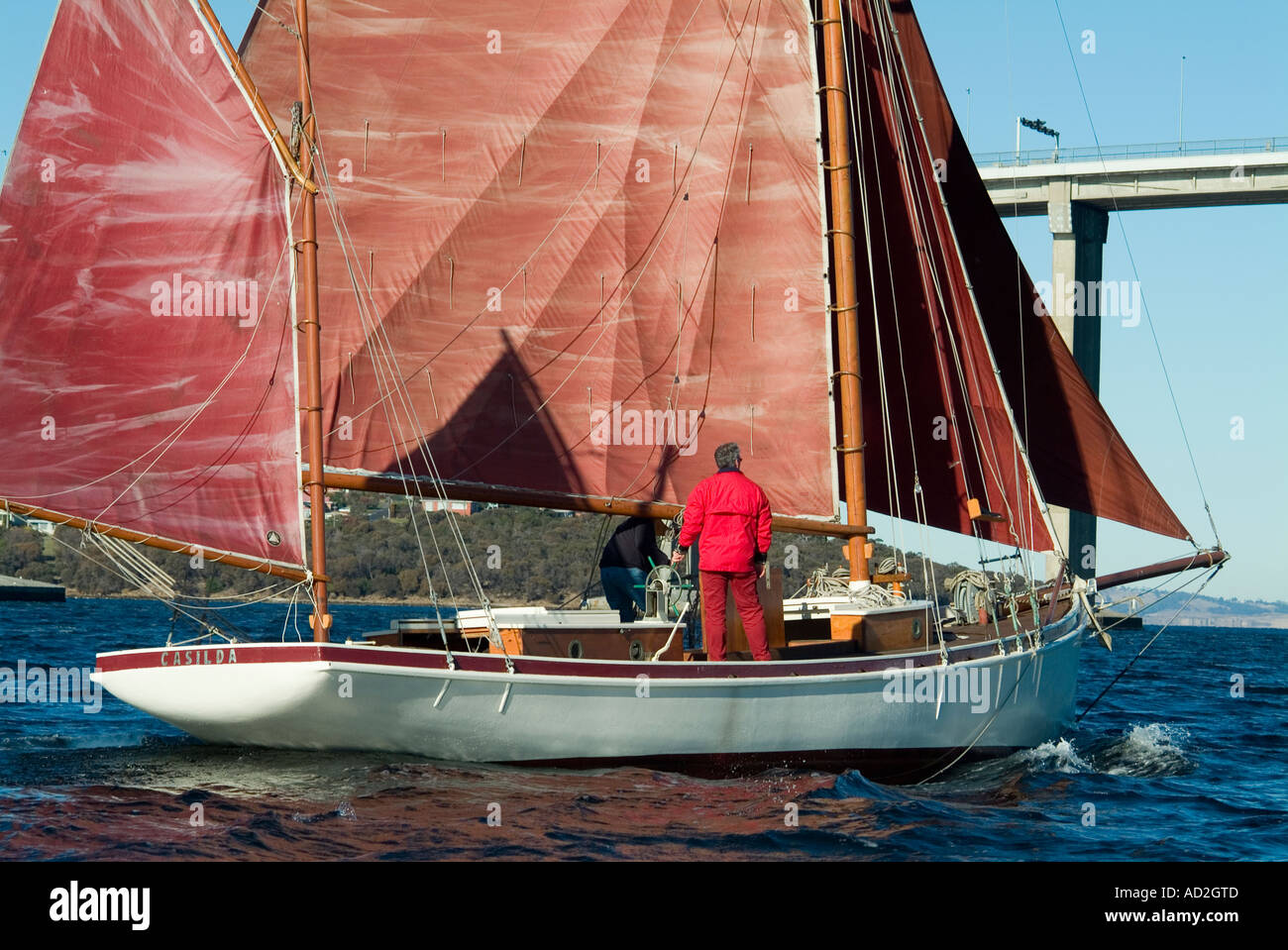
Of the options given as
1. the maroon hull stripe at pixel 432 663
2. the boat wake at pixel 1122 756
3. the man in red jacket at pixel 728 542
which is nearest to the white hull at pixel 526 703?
the maroon hull stripe at pixel 432 663

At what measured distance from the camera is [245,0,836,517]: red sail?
64.5 ft

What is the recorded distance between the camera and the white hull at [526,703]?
1459 centimetres

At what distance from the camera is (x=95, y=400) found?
51.6 ft

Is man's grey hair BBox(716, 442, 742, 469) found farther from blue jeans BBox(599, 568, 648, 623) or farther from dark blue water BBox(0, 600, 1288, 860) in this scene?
dark blue water BBox(0, 600, 1288, 860)

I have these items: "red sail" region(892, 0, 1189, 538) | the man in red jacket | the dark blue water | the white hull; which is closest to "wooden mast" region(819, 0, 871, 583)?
the white hull

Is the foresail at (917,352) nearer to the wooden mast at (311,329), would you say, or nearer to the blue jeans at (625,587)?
the blue jeans at (625,587)

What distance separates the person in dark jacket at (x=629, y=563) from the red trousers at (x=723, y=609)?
8.06ft

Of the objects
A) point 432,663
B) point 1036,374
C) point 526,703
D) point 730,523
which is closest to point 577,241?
point 730,523

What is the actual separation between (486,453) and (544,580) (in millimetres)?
75321

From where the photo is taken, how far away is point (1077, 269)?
67000 millimetres

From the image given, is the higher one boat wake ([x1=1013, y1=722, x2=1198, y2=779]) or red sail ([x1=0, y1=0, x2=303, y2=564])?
red sail ([x1=0, y1=0, x2=303, y2=564])

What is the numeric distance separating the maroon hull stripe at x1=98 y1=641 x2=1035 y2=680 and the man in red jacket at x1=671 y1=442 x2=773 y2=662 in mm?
395

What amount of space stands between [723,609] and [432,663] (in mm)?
3206

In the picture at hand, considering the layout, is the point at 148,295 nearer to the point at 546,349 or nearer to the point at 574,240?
the point at 546,349
